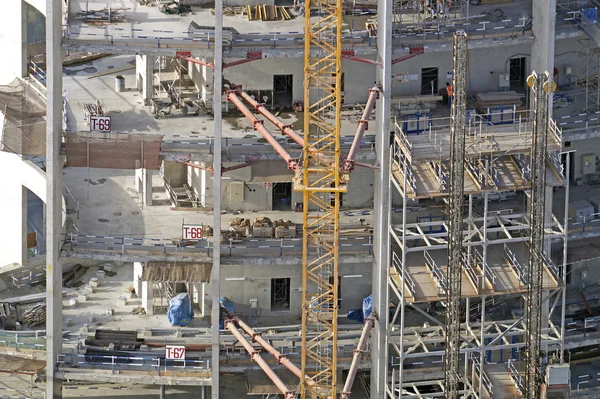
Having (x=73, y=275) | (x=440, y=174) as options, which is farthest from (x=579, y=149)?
(x=73, y=275)

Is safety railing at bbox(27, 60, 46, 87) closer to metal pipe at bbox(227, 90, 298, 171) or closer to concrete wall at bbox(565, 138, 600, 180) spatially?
metal pipe at bbox(227, 90, 298, 171)

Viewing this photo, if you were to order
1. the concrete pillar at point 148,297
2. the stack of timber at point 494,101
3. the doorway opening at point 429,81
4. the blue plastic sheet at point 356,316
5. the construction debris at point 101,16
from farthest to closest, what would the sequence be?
the doorway opening at point 429,81
the concrete pillar at point 148,297
the blue plastic sheet at point 356,316
the stack of timber at point 494,101
the construction debris at point 101,16

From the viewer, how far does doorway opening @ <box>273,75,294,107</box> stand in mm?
122344

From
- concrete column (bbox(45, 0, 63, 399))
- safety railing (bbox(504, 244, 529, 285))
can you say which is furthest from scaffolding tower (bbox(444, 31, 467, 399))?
concrete column (bbox(45, 0, 63, 399))

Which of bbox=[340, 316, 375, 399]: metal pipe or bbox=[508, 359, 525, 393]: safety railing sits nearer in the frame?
bbox=[340, 316, 375, 399]: metal pipe

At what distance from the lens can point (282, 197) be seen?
123562 mm

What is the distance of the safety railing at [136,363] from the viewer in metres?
118

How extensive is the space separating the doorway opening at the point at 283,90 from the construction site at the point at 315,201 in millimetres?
171

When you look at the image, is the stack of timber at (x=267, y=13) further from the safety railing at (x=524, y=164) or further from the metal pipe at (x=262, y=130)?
the safety railing at (x=524, y=164)

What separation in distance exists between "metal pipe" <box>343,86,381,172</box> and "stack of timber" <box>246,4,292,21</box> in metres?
11.1

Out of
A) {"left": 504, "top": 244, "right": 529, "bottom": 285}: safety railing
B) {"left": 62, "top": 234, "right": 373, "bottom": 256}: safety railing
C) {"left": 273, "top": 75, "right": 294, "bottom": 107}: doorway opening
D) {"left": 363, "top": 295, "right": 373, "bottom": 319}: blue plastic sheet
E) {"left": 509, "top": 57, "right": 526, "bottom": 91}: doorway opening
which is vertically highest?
{"left": 509, "top": 57, "right": 526, "bottom": 91}: doorway opening

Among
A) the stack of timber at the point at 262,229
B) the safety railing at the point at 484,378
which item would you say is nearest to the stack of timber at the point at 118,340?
the stack of timber at the point at 262,229

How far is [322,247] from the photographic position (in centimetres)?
11625

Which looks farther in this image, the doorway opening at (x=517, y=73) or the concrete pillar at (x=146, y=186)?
the doorway opening at (x=517, y=73)
